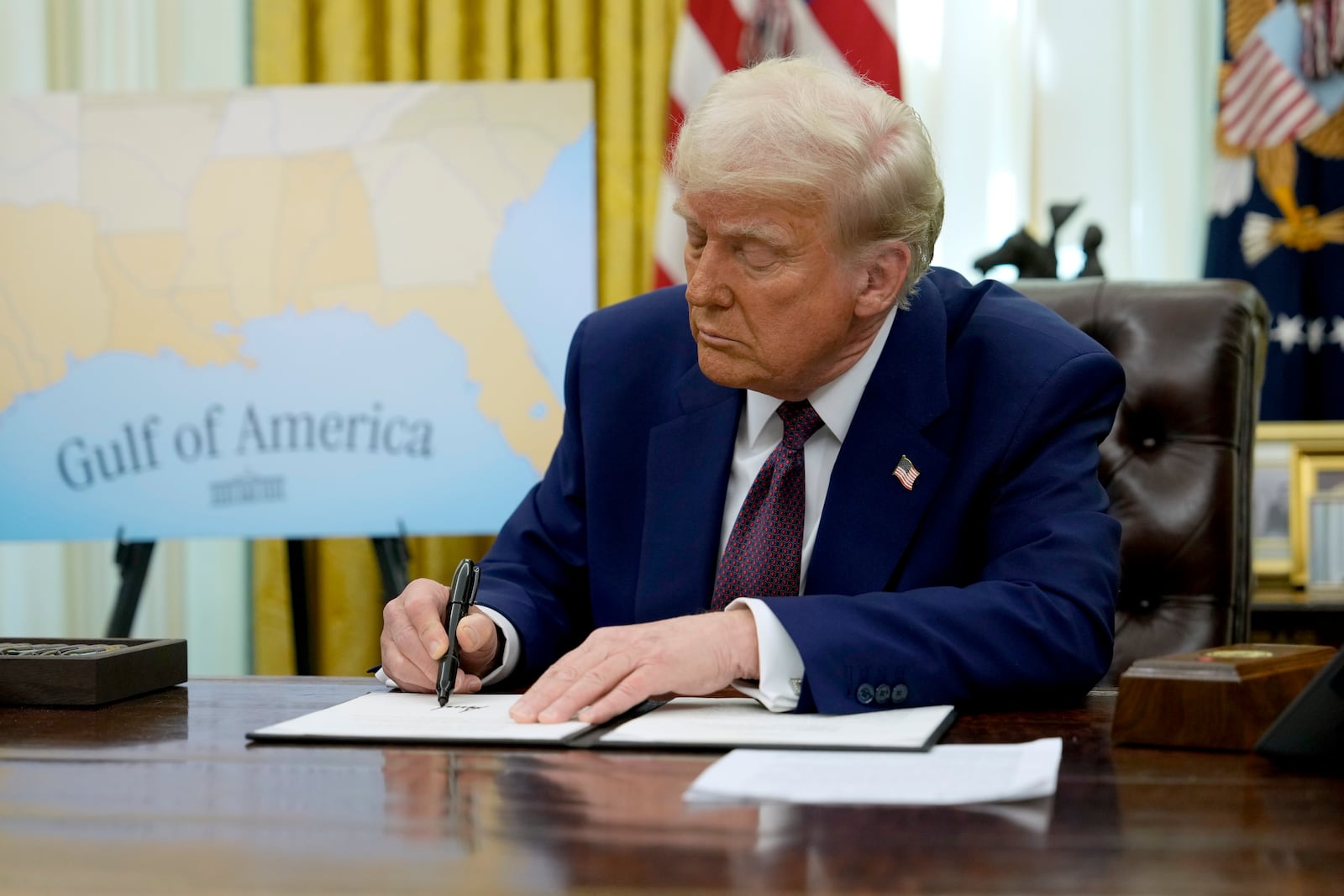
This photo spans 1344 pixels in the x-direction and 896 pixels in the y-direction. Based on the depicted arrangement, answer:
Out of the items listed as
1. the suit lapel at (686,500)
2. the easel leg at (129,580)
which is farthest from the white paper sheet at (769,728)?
the easel leg at (129,580)

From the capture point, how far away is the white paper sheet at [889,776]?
0.81m

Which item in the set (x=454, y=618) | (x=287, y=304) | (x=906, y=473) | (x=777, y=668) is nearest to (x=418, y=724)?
(x=454, y=618)

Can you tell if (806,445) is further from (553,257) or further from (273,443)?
(273,443)

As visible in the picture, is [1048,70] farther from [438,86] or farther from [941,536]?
[941,536]

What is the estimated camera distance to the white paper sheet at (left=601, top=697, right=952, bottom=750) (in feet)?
3.24

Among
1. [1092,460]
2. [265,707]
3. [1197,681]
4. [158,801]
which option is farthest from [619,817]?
[1092,460]

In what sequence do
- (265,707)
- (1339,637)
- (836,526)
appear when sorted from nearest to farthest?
(265,707)
(836,526)
(1339,637)

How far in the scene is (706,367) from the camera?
1.56 metres

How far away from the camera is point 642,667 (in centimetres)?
113

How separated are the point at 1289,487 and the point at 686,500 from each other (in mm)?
1810

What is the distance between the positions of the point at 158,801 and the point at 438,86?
2417mm

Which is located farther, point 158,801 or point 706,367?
point 706,367

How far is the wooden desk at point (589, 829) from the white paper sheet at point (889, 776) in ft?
0.05

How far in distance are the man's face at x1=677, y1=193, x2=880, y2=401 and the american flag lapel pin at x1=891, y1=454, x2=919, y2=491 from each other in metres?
0.15
